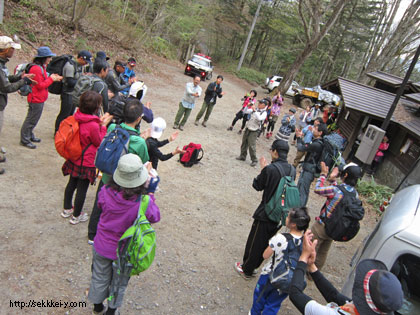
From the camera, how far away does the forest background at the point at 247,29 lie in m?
13.5

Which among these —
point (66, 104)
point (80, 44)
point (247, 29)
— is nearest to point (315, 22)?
point (80, 44)

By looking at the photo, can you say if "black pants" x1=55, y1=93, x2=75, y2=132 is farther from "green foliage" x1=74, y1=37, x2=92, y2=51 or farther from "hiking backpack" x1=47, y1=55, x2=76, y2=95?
"green foliage" x1=74, y1=37, x2=92, y2=51

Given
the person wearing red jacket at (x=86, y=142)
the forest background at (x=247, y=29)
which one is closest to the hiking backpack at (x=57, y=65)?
the person wearing red jacket at (x=86, y=142)

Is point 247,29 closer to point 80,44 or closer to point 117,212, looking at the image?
point 80,44

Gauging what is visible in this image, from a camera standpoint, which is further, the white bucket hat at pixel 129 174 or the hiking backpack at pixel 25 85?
the hiking backpack at pixel 25 85

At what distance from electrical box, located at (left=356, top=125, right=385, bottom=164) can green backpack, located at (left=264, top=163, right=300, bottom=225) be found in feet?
23.3

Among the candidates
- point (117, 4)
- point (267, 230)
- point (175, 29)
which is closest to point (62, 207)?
point (267, 230)

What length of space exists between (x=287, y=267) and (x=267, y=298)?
1.71ft

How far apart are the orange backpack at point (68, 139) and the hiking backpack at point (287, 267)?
2618 mm

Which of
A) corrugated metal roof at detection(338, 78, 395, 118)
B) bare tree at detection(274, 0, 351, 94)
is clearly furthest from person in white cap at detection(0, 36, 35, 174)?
bare tree at detection(274, 0, 351, 94)

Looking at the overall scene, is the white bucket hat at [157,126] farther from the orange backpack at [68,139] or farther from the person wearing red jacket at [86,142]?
the orange backpack at [68,139]

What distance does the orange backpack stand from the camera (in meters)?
3.43

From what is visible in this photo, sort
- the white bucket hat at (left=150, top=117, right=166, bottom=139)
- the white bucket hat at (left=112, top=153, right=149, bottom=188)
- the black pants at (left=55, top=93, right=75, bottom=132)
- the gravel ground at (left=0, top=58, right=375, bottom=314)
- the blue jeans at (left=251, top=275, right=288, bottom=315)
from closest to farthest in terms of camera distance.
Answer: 1. the white bucket hat at (left=112, top=153, right=149, bottom=188)
2. the blue jeans at (left=251, top=275, right=288, bottom=315)
3. the gravel ground at (left=0, top=58, right=375, bottom=314)
4. the white bucket hat at (left=150, top=117, right=166, bottom=139)
5. the black pants at (left=55, top=93, right=75, bottom=132)

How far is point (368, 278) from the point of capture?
5.89 feet
